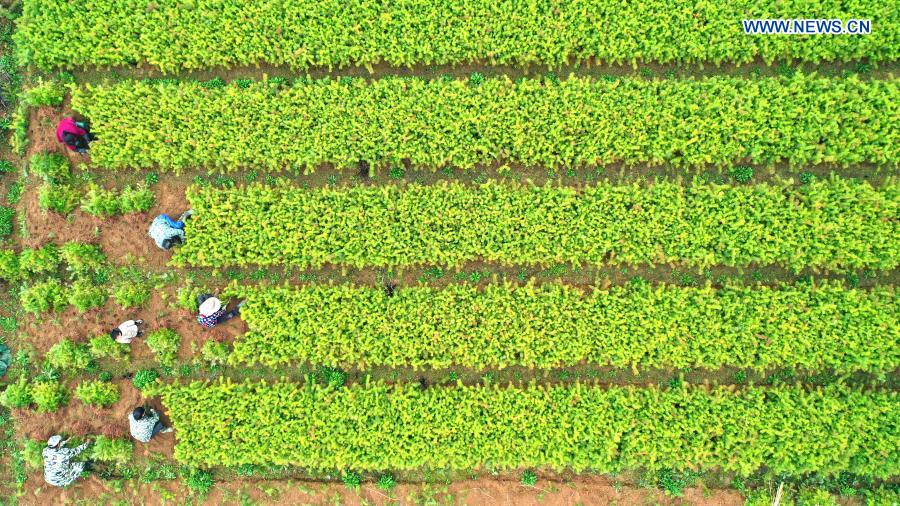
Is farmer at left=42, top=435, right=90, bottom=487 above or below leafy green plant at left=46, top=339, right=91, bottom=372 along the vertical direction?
below

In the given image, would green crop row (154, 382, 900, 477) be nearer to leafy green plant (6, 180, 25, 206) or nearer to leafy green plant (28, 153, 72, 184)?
leafy green plant (28, 153, 72, 184)

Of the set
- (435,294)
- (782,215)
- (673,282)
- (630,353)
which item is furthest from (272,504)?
(782,215)

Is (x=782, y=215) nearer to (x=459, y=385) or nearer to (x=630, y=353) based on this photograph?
(x=630, y=353)

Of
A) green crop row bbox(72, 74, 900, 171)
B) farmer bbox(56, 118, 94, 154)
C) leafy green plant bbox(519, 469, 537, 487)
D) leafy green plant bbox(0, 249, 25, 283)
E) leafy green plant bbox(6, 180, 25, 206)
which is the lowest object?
leafy green plant bbox(519, 469, 537, 487)

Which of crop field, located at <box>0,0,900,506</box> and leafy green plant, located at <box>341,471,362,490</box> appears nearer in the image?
crop field, located at <box>0,0,900,506</box>

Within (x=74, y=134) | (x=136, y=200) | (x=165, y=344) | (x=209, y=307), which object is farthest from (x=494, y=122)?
(x=74, y=134)

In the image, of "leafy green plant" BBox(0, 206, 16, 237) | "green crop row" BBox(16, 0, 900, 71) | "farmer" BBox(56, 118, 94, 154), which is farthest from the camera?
"leafy green plant" BBox(0, 206, 16, 237)

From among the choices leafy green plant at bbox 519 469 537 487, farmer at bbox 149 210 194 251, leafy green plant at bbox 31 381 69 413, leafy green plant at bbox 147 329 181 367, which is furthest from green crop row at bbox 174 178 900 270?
leafy green plant at bbox 519 469 537 487

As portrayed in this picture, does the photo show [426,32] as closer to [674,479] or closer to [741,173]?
[741,173]
